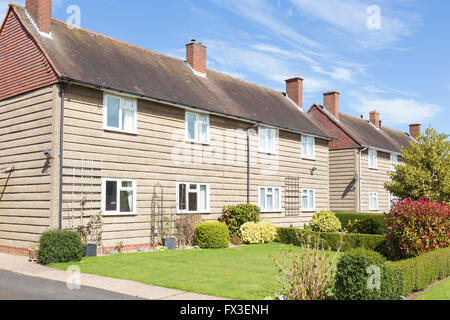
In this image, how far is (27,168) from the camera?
15.9 meters

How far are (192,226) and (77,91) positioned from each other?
23.9 ft

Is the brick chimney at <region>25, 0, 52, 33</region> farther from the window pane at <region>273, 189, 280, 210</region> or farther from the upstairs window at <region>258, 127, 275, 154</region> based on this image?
the window pane at <region>273, 189, 280, 210</region>

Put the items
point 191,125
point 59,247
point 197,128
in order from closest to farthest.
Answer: point 59,247
point 191,125
point 197,128

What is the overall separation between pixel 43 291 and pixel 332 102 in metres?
28.5

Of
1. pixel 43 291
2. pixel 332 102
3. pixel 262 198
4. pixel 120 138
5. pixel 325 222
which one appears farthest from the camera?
pixel 332 102

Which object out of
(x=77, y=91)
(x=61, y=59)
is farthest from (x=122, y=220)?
(x=61, y=59)

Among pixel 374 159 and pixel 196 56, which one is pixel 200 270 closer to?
pixel 196 56

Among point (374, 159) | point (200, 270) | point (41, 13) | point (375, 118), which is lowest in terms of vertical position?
point (200, 270)

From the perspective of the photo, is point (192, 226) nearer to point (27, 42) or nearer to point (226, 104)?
point (226, 104)

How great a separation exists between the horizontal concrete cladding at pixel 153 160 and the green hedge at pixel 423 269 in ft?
33.1

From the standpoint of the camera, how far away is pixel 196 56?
941 inches

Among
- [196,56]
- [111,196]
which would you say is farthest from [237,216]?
[196,56]

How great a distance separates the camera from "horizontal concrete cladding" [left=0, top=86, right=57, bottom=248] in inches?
595

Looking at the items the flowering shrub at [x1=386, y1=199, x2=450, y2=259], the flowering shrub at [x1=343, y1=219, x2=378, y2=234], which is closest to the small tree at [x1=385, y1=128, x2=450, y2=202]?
the flowering shrub at [x1=343, y1=219, x2=378, y2=234]
